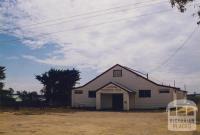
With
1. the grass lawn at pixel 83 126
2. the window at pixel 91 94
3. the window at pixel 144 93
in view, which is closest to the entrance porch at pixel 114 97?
the window at pixel 144 93

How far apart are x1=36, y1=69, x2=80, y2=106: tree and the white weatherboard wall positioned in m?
3.65

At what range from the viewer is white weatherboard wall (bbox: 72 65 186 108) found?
4787 cm

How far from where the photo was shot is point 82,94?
52562 mm

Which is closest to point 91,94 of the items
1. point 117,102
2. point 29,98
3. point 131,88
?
point 117,102

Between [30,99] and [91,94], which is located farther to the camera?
[30,99]

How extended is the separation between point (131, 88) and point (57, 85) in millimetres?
13411

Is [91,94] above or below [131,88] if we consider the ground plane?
below

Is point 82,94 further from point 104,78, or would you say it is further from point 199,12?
point 199,12

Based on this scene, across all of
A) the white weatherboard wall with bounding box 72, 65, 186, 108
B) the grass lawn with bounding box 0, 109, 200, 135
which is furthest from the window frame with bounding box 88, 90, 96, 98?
the grass lawn with bounding box 0, 109, 200, 135

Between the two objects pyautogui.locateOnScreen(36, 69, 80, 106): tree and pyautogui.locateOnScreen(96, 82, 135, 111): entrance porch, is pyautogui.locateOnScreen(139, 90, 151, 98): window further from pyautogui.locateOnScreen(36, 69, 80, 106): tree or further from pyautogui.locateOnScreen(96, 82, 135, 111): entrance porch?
pyautogui.locateOnScreen(36, 69, 80, 106): tree

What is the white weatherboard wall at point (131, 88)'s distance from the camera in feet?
157

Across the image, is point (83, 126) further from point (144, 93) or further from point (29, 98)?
point (29, 98)

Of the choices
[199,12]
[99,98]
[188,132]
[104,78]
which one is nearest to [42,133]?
[188,132]

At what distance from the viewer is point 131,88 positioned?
49875 mm
